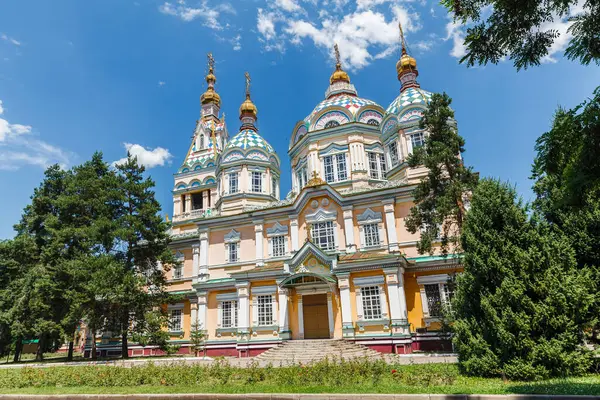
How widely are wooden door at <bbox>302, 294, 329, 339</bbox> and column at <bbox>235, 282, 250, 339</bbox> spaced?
3.32m

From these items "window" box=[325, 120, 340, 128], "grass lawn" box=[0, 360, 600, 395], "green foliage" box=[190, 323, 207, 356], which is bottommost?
"grass lawn" box=[0, 360, 600, 395]

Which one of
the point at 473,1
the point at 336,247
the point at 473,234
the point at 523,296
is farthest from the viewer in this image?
the point at 336,247

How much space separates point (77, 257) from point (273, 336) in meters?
13.2

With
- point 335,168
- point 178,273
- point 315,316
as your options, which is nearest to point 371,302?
point 315,316

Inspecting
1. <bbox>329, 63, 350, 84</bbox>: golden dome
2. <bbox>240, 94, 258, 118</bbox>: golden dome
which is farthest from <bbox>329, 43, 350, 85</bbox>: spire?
<bbox>240, 94, 258, 118</bbox>: golden dome

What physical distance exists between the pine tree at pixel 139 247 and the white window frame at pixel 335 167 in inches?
438

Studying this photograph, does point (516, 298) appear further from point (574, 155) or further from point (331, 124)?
point (331, 124)

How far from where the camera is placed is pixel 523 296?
9.81 metres

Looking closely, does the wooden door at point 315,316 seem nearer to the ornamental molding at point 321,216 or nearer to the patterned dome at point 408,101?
the ornamental molding at point 321,216

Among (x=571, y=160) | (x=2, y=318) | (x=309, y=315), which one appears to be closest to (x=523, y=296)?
(x=571, y=160)

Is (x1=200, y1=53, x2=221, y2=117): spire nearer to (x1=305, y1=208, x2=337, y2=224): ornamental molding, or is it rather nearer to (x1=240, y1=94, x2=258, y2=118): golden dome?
(x1=240, y1=94, x2=258, y2=118): golden dome

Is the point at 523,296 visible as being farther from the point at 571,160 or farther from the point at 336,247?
the point at 336,247

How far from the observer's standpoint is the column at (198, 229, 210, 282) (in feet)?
83.7

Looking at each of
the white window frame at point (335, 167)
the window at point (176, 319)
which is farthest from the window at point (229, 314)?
the white window frame at point (335, 167)
